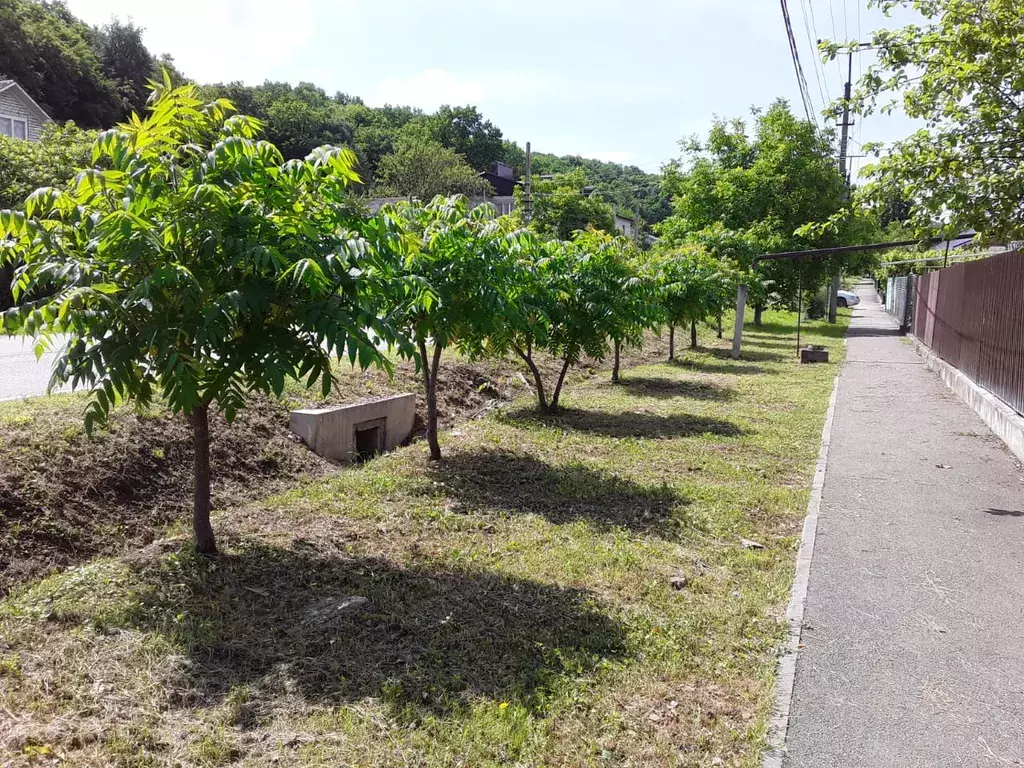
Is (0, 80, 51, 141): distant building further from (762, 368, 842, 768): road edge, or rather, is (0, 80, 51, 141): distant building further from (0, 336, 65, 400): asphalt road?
(762, 368, 842, 768): road edge

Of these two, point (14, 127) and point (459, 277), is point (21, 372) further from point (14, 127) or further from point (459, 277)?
point (14, 127)

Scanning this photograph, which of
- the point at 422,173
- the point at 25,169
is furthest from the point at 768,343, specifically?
the point at 422,173

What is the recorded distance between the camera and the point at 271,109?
7438 cm

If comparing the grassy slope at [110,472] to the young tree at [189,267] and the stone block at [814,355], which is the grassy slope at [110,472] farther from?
the stone block at [814,355]

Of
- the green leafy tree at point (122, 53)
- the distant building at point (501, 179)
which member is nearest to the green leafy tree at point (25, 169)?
the green leafy tree at point (122, 53)

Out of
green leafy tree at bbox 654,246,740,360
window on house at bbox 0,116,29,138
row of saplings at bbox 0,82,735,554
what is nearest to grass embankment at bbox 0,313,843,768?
row of saplings at bbox 0,82,735,554

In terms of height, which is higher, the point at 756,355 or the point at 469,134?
the point at 469,134

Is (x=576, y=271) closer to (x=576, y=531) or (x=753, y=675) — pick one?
(x=576, y=531)

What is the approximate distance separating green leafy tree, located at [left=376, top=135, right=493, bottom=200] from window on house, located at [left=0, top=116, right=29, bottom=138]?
29.7 m

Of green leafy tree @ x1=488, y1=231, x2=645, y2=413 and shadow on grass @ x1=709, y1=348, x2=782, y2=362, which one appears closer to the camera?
green leafy tree @ x1=488, y1=231, x2=645, y2=413

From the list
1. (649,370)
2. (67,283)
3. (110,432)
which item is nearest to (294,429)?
(110,432)

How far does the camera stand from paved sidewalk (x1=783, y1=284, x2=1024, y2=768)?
3.73 metres

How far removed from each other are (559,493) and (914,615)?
3.54m

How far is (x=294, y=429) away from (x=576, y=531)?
12.3ft
